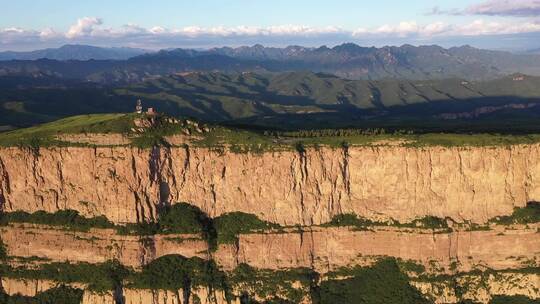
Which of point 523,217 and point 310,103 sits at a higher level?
point 310,103

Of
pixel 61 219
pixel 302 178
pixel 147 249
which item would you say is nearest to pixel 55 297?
pixel 61 219

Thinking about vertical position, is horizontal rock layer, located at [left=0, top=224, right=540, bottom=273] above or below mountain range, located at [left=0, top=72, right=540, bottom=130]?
below

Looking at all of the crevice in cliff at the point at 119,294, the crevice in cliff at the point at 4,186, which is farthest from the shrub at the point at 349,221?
the crevice in cliff at the point at 4,186

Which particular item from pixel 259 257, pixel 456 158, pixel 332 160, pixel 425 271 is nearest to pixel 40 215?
pixel 259 257

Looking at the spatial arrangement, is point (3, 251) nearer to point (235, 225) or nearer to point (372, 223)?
point (235, 225)

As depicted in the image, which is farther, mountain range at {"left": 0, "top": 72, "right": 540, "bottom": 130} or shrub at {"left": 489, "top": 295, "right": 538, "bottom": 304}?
mountain range at {"left": 0, "top": 72, "right": 540, "bottom": 130}

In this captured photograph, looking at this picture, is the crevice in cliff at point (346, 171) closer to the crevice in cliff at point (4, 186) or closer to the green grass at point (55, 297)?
the green grass at point (55, 297)

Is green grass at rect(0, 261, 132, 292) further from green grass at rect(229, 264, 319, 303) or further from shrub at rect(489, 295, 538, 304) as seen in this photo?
shrub at rect(489, 295, 538, 304)

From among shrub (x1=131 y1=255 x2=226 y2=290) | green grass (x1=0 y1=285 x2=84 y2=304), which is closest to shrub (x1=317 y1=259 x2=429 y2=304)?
shrub (x1=131 y1=255 x2=226 y2=290)
